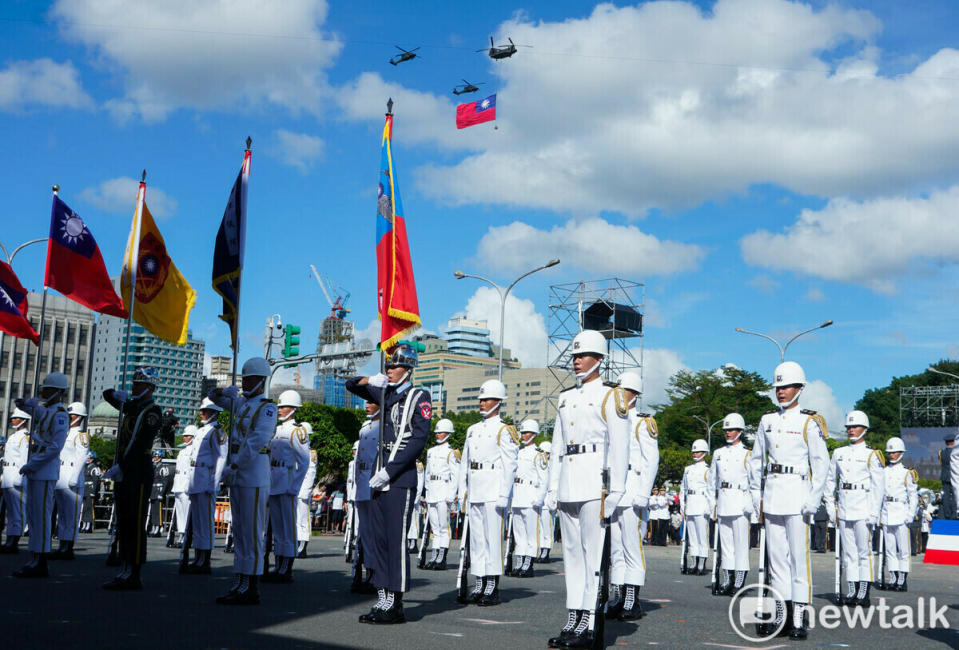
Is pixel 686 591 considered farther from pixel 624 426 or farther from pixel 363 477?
pixel 624 426

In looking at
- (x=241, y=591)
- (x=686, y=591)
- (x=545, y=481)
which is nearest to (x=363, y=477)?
(x=241, y=591)

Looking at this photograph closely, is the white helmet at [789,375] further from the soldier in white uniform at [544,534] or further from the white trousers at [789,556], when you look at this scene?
the soldier in white uniform at [544,534]

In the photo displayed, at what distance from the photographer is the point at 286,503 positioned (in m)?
13.4

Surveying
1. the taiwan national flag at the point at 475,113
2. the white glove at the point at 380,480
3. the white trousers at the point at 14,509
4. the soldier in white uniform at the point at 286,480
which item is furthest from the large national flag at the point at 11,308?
the taiwan national flag at the point at 475,113

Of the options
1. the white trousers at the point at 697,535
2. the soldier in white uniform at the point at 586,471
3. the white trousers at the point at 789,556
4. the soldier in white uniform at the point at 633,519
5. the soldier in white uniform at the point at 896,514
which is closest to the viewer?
the soldier in white uniform at the point at 586,471

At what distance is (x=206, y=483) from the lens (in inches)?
604

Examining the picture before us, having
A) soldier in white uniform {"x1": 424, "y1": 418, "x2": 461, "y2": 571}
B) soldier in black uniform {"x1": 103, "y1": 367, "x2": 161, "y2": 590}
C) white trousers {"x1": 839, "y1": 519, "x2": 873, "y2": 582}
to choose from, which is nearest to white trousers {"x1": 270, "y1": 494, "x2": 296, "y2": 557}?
soldier in black uniform {"x1": 103, "y1": 367, "x2": 161, "y2": 590}

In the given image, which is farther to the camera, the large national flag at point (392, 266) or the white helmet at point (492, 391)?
the white helmet at point (492, 391)

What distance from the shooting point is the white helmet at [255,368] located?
1030cm

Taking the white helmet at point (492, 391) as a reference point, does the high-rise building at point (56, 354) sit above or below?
above

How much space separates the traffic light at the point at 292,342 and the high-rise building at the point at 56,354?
10902 cm

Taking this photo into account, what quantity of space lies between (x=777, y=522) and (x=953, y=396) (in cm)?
8038

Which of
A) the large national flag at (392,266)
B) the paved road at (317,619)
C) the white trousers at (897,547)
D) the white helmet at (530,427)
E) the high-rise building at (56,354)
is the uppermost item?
the high-rise building at (56,354)

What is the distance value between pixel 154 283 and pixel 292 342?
14.3 meters
